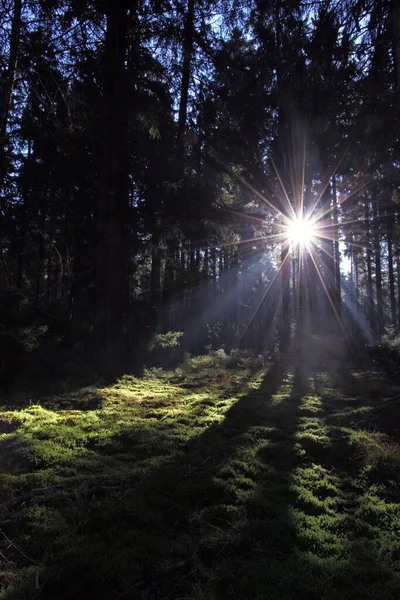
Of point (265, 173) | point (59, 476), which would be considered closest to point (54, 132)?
point (59, 476)

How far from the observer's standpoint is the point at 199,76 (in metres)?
14.2

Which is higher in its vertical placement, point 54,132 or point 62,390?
point 54,132

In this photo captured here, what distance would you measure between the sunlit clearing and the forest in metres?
0.14

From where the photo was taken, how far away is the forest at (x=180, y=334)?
3240 mm

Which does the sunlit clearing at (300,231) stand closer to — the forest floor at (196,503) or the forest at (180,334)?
the forest at (180,334)

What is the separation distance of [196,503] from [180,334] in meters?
8.50

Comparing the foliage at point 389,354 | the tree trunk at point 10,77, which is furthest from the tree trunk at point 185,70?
the foliage at point 389,354

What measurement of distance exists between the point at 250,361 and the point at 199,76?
11.2 metres

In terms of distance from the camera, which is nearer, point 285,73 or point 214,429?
point 214,429

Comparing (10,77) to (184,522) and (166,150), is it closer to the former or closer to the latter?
(184,522)

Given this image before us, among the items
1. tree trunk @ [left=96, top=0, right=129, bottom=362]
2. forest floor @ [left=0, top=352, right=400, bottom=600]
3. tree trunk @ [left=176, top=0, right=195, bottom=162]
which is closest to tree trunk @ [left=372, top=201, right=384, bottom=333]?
tree trunk @ [left=176, top=0, right=195, bottom=162]

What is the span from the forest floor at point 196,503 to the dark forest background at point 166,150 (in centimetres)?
260

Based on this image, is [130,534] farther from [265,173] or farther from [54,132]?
[265,173]

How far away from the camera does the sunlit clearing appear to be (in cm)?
1845
